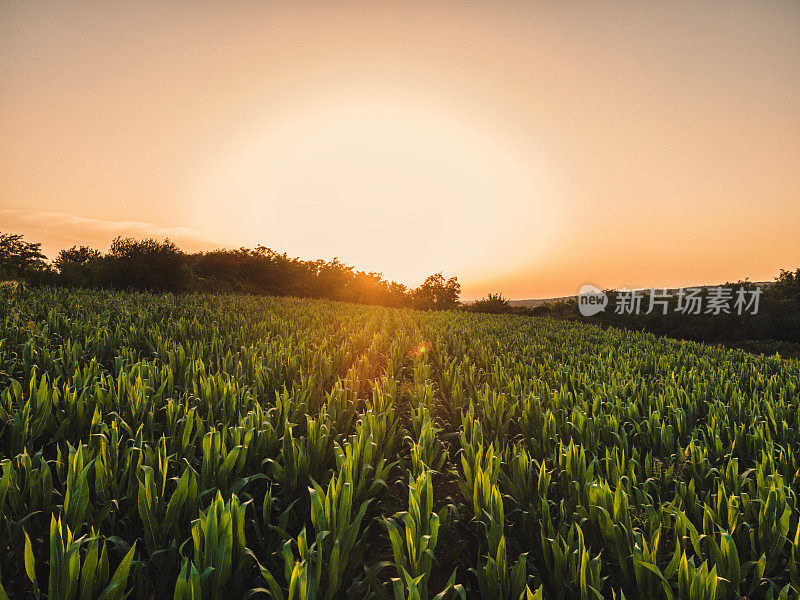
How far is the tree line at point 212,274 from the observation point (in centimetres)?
1947

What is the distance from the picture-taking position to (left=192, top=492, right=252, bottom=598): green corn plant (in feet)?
4.81

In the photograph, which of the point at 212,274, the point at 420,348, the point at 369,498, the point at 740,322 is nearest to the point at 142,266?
the point at 212,274

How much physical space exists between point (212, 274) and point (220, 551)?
31.5 metres

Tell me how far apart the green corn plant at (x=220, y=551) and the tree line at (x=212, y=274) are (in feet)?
68.4

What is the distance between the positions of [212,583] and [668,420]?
3990 millimetres

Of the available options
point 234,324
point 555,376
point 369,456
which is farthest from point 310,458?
point 234,324

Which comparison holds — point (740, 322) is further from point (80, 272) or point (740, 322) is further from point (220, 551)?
point (80, 272)

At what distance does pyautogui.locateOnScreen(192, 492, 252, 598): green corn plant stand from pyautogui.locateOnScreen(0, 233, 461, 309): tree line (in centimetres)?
2083

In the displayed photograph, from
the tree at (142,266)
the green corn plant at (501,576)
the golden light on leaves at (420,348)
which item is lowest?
the green corn plant at (501,576)

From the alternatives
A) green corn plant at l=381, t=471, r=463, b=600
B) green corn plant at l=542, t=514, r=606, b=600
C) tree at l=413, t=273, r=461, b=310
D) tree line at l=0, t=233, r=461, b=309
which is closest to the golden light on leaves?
green corn plant at l=381, t=471, r=463, b=600

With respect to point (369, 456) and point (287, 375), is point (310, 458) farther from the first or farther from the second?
point (287, 375)

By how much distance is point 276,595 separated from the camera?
1357 millimetres

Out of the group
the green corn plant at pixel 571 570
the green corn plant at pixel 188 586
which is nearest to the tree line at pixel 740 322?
the green corn plant at pixel 571 570

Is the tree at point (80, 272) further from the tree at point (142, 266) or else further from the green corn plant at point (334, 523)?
the green corn plant at point (334, 523)
